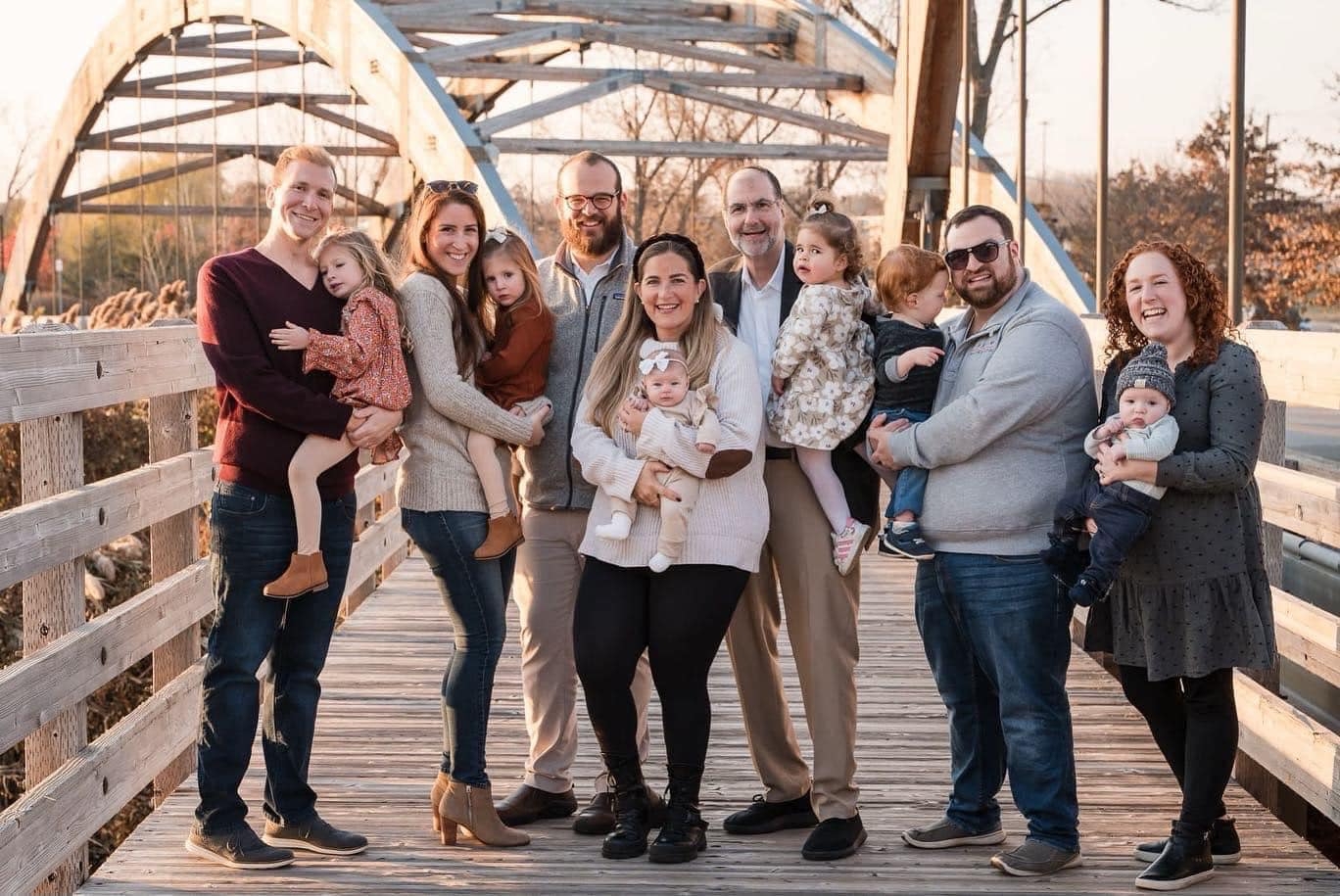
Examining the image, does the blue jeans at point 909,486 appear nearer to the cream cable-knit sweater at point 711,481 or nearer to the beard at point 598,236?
the cream cable-knit sweater at point 711,481

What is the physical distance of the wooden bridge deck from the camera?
3.47 meters

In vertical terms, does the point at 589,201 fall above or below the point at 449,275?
above

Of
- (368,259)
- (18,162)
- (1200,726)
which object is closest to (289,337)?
(368,259)

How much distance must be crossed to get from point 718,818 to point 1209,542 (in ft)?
4.57

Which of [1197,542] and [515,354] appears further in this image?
[515,354]

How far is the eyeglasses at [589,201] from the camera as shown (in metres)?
3.90

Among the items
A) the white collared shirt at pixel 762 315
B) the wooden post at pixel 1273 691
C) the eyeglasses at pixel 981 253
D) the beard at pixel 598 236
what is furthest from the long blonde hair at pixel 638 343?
the wooden post at pixel 1273 691

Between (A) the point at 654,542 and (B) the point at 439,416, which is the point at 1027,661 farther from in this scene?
(B) the point at 439,416

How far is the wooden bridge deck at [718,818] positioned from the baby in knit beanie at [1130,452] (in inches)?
28.2

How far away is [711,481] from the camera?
355 cm

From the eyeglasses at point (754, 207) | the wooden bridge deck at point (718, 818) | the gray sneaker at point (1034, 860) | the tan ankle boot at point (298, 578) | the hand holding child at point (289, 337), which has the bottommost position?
the wooden bridge deck at point (718, 818)

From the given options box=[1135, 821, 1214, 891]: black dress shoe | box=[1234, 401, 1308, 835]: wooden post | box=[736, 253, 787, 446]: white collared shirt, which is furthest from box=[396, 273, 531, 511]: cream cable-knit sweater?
box=[1234, 401, 1308, 835]: wooden post

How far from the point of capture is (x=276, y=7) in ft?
→ 46.6

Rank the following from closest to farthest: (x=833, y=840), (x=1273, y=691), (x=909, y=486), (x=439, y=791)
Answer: (x=909, y=486) < (x=833, y=840) < (x=439, y=791) < (x=1273, y=691)
